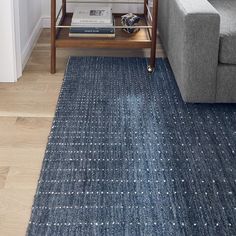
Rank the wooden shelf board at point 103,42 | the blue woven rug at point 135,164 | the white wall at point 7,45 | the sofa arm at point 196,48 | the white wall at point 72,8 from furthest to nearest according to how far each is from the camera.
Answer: the white wall at point 72,8 < the wooden shelf board at point 103,42 < the white wall at point 7,45 < the sofa arm at point 196,48 < the blue woven rug at point 135,164

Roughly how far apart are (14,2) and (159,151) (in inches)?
41.0

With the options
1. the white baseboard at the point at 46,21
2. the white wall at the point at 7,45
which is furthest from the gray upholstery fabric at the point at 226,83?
the white baseboard at the point at 46,21

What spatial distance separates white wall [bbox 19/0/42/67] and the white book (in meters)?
0.26

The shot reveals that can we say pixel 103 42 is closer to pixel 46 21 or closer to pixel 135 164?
pixel 46 21

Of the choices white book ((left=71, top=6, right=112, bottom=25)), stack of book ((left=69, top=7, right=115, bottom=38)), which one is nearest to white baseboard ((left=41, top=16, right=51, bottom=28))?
white book ((left=71, top=6, right=112, bottom=25))

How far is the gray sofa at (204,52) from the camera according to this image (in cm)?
209

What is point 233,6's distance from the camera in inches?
98.7

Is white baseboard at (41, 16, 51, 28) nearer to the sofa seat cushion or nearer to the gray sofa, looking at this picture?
the gray sofa

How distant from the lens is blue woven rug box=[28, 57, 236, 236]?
4.86 feet

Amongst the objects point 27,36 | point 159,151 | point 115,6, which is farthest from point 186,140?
point 115,6

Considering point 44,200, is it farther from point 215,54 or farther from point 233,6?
point 233,6

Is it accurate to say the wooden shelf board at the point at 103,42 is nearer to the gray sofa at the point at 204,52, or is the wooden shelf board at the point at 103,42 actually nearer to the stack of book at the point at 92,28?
the stack of book at the point at 92,28

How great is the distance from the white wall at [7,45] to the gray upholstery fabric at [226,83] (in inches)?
38.1

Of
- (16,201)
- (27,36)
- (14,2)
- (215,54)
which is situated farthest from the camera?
(27,36)
